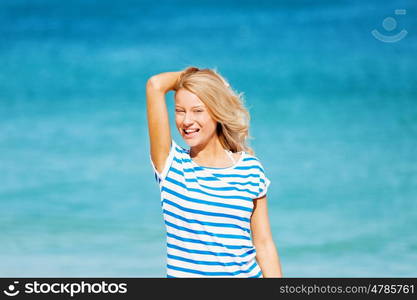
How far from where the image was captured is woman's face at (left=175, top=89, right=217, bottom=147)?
2.52 m

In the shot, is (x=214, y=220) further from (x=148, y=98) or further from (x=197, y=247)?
(x=148, y=98)

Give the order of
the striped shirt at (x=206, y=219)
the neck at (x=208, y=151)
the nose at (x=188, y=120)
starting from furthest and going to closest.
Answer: the neck at (x=208, y=151) < the nose at (x=188, y=120) < the striped shirt at (x=206, y=219)

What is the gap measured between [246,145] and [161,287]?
76cm

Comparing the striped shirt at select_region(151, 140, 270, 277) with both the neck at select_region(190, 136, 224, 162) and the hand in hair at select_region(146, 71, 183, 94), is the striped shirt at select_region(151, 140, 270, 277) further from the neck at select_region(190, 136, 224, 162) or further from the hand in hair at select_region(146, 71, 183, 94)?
the hand in hair at select_region(146, 71, 183, 94)

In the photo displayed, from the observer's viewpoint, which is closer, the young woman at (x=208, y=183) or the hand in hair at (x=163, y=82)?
the young woman at (x=208, y=183)

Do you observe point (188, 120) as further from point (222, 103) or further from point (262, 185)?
point (262, 185)

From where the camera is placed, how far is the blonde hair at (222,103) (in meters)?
2.55

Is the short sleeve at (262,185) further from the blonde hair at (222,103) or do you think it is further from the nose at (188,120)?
the nose at (188,120)

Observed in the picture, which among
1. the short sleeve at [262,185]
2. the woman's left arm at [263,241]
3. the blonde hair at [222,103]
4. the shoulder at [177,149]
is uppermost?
the blonde hair at [222,103]

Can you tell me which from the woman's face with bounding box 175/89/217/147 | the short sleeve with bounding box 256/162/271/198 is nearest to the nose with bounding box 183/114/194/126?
the woman's face with bounding box 175/89/217/147

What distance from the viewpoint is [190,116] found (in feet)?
8.29

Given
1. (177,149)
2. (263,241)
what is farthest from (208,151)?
(263,241)

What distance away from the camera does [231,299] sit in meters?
2.46

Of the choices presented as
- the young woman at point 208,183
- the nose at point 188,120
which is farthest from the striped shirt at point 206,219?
the nose at point 188,120
